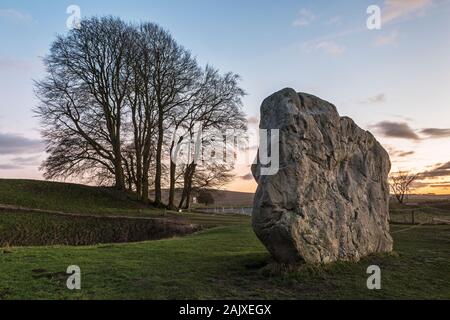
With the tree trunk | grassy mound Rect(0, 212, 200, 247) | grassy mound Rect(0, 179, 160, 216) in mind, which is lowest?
grassy mound Rect(0, 212, 200, 247)

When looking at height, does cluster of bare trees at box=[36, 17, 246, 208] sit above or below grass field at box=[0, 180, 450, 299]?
above

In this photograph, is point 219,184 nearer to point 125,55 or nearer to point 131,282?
point 125,55

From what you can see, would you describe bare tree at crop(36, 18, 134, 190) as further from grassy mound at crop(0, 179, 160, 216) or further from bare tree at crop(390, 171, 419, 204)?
bare tree at crop(390, 171, 419, 204)

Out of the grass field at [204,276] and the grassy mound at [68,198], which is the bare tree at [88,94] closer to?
the grassy mound at [68,198]

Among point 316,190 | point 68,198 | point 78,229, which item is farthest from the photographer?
point 68,198

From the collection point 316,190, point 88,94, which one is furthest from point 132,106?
point 316,190

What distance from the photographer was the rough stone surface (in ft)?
31.5

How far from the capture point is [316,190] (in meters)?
10.2

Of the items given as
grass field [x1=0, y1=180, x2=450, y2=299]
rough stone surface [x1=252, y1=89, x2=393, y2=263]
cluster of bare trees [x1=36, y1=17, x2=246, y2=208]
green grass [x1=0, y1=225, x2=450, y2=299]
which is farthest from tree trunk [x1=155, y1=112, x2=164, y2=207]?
rough stone surface [x1=252, y1=89, x2=393, y2=263]

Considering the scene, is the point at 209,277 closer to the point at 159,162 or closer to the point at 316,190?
the point at 316,190

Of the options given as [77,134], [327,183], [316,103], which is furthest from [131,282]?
[77,134]

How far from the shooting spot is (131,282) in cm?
916

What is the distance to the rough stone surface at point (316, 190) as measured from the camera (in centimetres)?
960

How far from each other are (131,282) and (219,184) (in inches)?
1314
